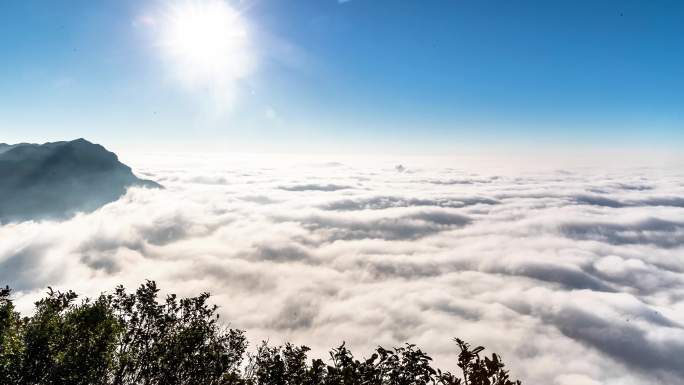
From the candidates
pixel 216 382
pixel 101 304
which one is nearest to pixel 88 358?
pixel 101 304

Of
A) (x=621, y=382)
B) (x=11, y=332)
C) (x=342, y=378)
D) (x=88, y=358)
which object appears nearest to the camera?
(x=342, y=378)

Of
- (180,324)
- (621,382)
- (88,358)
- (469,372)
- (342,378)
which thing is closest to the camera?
(469,372)

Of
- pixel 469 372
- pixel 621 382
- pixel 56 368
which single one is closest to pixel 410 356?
pixel 469 372

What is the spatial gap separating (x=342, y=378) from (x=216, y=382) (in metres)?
11.4

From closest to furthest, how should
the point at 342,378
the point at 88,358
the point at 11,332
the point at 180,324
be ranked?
the point at 342,378
the point at 11,332
the point at 88,358
the point at 180,324

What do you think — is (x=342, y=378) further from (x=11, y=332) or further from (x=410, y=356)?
(x=11, y=332)

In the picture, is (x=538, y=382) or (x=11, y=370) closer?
(x=11, y=370)

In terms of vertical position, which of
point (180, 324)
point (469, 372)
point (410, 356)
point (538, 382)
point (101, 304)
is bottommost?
point (538, 382)

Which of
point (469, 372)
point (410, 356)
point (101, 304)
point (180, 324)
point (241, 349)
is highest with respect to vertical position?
point (469, 372)

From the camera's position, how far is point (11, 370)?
2288 cm

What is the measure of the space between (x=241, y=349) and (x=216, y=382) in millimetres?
4990

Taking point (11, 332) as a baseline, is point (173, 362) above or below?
below

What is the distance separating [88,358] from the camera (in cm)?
2397

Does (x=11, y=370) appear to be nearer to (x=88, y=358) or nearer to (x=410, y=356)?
(x=88, y=358)
